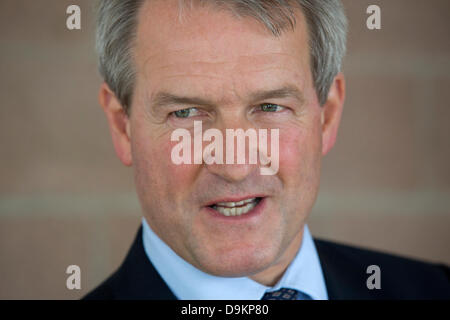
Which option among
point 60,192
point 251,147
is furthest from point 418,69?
point 60,192

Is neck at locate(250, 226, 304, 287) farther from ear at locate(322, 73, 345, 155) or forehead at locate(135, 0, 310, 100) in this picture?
forehead at locate(135, 0, 310, 100)

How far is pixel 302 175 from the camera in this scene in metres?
1.01

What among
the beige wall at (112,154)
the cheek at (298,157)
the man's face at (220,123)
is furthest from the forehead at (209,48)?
the beige wall at (112,154)

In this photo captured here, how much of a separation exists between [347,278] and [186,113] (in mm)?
550

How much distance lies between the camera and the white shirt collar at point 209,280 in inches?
40.7

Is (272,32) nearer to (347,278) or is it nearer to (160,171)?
(160,171)

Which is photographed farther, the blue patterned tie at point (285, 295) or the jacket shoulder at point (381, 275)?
the jacket shoulder at point (381, 275)

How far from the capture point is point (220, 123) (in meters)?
0.93

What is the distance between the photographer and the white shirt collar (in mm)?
1033

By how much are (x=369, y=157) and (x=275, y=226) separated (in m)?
0.86

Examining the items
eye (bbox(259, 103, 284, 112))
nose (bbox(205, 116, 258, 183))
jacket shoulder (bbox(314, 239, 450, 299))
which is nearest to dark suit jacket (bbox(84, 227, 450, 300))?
jacket shoulder (bbox(314, 239, 450, 299))

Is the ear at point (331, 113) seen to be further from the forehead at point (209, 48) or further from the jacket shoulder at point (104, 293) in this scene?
the jacket shoulder at point (104, 293)

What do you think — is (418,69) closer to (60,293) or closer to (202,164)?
(202,164)

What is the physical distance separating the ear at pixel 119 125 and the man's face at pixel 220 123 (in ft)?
0.18
